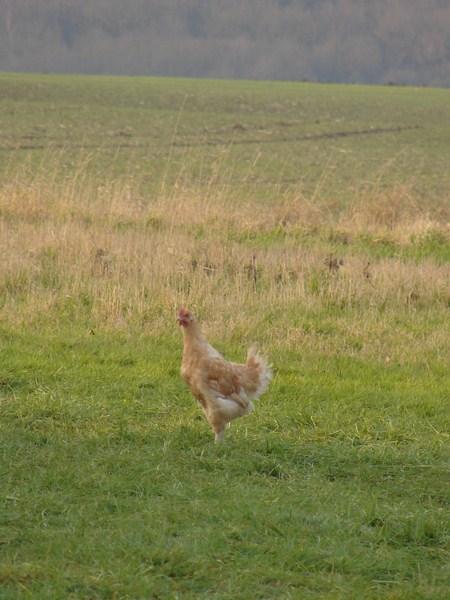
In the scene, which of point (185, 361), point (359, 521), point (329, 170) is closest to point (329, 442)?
point (185, 361)

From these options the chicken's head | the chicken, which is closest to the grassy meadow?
the chicken

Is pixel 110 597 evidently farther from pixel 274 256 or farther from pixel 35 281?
pixel 274 256

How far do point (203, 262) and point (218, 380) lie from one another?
533 centimetres

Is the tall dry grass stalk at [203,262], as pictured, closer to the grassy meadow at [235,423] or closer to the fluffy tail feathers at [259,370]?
the grassy meadow at [235,423]

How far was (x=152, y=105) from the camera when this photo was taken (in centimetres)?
Result: 6450

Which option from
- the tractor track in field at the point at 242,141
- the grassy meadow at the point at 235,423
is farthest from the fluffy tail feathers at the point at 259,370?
the tractor track in field at the point at 242,141

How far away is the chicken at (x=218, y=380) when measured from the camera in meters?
6.90

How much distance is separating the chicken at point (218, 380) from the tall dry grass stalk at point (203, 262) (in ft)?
8.27

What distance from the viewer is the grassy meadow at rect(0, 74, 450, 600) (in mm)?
5031

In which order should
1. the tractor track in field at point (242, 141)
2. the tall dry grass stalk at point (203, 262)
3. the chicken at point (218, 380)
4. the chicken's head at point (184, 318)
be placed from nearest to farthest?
the chicken at point (218, 380)
the chicken's head at point (184, 318)
the tall dry grass stalk at point (203, 262)
the tractor track in field at point (242, 141)

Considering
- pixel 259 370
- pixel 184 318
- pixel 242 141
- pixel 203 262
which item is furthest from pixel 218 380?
pixel 242 141

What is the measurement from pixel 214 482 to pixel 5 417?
193cm

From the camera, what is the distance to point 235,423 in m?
7.57

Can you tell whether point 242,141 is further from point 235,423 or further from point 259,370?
point 259,370
